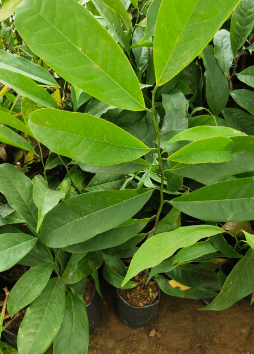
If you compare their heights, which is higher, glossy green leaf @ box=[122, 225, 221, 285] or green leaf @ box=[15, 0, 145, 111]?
green leaf @ box=[15, 0, 145, 111]

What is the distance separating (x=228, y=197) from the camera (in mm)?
484

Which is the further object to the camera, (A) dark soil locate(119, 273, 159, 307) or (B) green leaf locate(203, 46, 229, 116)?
(A) dark soil locate(119, 273, 159, 307)

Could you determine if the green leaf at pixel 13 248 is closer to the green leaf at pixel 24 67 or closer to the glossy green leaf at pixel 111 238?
the glossy green leaf at pixel 111 238

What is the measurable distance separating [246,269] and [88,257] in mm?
345

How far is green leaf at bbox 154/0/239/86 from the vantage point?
0.30 metres

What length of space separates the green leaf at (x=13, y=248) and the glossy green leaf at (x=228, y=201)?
→ 33 cm

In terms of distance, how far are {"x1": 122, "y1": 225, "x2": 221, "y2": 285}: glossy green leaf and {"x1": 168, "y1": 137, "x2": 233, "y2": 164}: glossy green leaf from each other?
0.40ft

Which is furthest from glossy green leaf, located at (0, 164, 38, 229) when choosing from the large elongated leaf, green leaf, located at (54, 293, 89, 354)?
green leaf, located at (54, 293, 89, 354)

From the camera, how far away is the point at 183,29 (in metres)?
0.31

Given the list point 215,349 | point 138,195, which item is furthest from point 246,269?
point 215,349

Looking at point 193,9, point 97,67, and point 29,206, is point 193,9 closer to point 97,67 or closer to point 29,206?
point 97,67

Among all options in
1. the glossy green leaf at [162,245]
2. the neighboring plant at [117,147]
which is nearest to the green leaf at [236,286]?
the neighboring plant at [117,147]

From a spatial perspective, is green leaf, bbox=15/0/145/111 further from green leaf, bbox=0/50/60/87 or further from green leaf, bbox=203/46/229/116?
green leaf, bbox=203/46/229/116

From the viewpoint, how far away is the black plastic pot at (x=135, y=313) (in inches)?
32.9
